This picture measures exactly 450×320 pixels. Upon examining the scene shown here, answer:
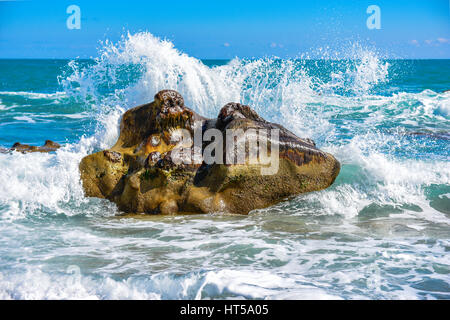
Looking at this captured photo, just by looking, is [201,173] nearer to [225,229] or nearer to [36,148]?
[225,229]

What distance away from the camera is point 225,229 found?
4652mm

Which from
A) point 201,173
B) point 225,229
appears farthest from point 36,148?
point 225,229

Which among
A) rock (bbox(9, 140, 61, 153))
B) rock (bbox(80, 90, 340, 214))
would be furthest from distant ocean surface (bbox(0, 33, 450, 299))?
rock (bbox(9, 140, 61, 153))

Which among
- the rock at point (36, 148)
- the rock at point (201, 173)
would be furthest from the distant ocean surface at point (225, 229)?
the rock at point (36, 148)

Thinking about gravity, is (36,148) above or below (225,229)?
above

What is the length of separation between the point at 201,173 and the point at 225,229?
0.85 metres

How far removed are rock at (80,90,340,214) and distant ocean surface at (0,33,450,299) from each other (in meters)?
0.16

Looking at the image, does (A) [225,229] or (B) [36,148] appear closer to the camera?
(A) [225,229]

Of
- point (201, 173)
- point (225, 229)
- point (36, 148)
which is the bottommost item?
point (225, 229)

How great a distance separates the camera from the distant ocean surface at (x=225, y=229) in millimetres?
3377

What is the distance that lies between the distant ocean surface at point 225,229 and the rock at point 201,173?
162 mm

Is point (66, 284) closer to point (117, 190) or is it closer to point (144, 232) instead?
point (144, 232)

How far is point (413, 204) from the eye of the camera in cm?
553
